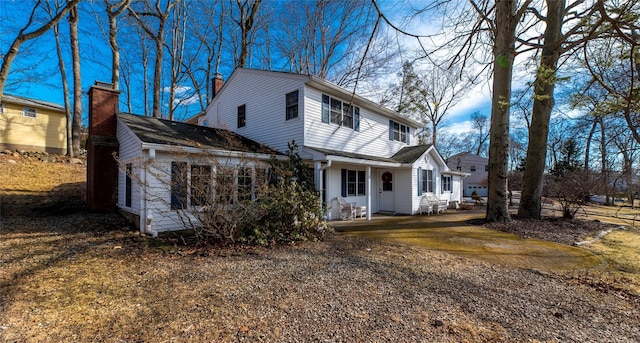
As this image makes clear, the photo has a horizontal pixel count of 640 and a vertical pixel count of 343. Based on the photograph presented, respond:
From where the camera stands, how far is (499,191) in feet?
33.3

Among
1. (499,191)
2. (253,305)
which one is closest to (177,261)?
(253,305)

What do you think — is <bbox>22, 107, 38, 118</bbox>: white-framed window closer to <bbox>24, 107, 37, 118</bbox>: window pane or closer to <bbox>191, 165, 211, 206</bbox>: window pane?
<bbox>24, 107, 37, 118</bbox>: window pane

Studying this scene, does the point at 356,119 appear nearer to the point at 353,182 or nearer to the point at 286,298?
the point at 353,182

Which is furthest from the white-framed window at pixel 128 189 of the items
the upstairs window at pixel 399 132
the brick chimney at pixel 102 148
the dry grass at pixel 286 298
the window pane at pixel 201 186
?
the upstairs window at pixel 399 132

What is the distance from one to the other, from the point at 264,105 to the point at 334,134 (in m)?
3.21

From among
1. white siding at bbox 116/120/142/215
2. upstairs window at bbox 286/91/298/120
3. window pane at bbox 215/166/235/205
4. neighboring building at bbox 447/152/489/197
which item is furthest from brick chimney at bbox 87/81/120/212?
neighboring building at bbox 447/152/489/197

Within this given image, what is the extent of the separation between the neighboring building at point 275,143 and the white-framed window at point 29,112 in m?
11.5

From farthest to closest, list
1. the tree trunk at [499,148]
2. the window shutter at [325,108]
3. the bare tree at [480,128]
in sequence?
the bare tree at [480,128]
the window shutter at [325,108]
the tree trunk at [499,148]

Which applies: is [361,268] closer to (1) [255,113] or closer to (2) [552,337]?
(2) [552,337]

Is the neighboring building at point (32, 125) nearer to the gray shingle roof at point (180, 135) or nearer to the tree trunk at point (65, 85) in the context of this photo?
the tree trunk at point (65, 85)

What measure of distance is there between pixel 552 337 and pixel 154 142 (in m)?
8.86

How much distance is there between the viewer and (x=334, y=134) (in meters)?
11.5

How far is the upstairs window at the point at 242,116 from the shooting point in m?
12.7

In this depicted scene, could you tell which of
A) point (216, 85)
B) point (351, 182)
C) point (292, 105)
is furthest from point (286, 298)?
point (216, 85)
